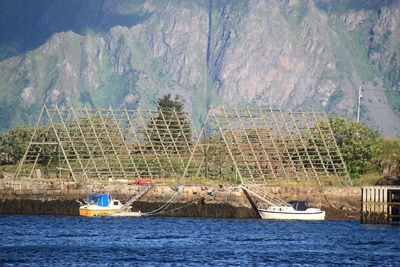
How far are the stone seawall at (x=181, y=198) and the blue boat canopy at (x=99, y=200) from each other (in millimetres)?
2999

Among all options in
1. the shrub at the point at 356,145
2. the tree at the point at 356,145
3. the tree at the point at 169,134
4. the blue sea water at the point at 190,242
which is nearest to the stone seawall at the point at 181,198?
the blue sea water at the point at 190,242

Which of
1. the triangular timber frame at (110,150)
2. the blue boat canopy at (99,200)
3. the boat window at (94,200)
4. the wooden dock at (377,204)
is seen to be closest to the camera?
the wooden dock at (377,204)

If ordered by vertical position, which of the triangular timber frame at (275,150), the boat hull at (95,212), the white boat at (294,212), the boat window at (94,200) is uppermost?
the triangular timber frame at (275,150)

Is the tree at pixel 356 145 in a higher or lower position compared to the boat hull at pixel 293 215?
higher

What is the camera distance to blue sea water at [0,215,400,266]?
72.4 m

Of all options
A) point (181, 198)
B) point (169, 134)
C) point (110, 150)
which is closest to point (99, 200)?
point (181, 198)

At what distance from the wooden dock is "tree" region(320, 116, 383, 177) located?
27458 mm

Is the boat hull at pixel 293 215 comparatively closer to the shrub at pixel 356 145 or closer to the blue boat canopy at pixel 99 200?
the blue boat canopy at pixel 99 200

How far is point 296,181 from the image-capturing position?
116812mm

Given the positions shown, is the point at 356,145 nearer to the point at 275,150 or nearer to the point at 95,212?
the point at 275,150

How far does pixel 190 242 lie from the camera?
83.5m

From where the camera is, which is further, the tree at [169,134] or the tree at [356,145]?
the tree at [356,145]

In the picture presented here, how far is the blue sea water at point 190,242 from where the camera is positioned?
237 ft

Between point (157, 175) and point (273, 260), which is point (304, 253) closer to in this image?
point (273, 260)
